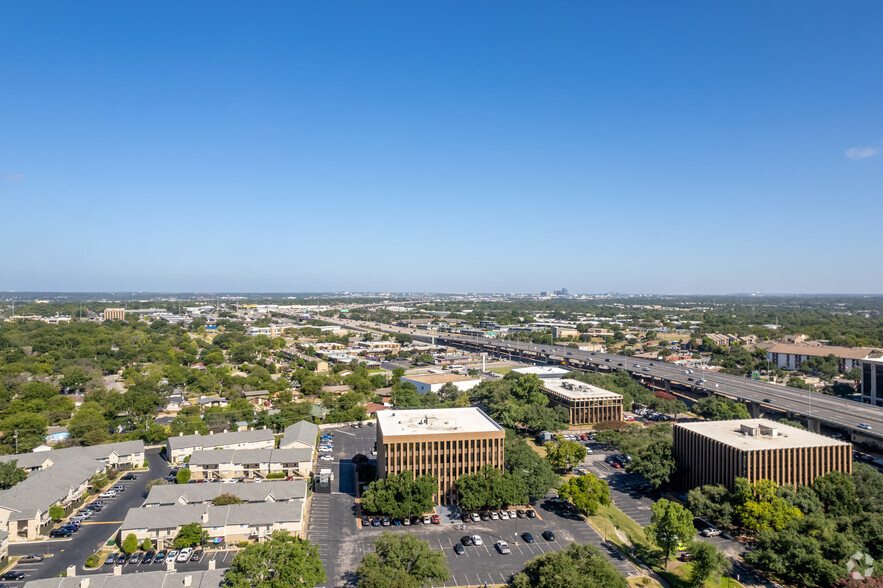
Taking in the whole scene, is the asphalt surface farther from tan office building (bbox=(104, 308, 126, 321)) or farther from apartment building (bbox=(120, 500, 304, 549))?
tan office building (bbox=(104, 308, 126, 321))

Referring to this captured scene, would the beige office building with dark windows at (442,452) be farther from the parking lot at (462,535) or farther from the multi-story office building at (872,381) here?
the multi-story office building at (872,381)

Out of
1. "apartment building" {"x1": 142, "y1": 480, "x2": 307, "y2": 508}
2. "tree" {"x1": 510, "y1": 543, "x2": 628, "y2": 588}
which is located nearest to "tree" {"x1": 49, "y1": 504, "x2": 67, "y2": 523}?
"apartment building" {"x1": 142, "y1": 480, "x2": 307, "y2": 508}

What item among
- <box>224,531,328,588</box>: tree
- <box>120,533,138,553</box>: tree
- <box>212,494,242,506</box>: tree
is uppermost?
<box>224,531,328,588</box>: tree

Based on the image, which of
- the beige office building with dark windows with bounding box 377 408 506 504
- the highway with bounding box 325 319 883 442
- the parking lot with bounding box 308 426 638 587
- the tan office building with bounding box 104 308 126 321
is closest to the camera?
the parking lot with bounding box 308 426 638 587

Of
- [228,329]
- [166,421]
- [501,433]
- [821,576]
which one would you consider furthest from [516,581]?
[228,329]

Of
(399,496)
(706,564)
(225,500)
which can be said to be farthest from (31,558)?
(706,564)

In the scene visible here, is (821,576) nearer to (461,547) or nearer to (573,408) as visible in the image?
(461,547)

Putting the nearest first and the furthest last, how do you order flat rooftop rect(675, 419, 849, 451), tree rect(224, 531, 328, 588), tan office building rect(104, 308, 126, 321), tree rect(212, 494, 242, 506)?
tree rect(224, 531, 328, 588) → tree rect(212, 494, 242, 506) → flat rooftop rect(675, 419, 849, 451) → tan office building rect(104, 308, 126, 321)
